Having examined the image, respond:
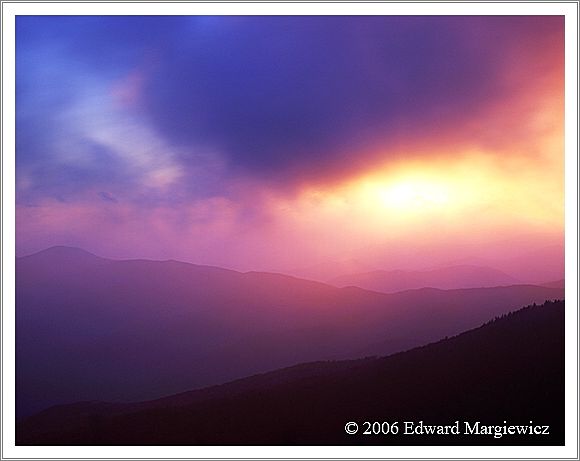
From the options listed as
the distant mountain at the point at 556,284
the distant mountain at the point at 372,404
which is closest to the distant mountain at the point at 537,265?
the distant mountain at the point at 556,284

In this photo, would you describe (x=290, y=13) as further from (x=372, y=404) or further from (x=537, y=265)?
(x=372, y=404)

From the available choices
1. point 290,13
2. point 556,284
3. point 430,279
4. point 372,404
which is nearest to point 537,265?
point 556,284

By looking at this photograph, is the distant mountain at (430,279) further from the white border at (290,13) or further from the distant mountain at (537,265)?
the white border at (290,13)

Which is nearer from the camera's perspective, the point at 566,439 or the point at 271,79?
the point at 566,439

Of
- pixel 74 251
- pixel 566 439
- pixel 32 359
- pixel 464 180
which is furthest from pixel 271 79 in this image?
pixel 566 439

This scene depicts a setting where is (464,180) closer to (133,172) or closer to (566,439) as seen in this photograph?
(566,439)

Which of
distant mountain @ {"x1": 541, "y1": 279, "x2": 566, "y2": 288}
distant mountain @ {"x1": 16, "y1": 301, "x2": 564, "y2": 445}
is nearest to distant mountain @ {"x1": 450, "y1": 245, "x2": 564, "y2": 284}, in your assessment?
distant mountain @ {"x1": 541, "y1": 279, "x2": 566, "y2": 288}
